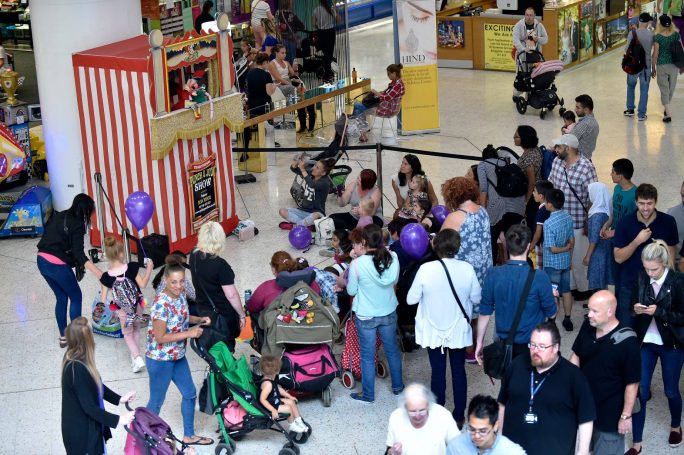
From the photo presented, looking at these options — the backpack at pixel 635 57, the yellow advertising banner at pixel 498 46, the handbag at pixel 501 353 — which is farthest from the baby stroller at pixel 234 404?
the yellow advertising banner at pixel 498 46

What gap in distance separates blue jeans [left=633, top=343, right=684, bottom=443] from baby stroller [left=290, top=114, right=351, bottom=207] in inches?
203

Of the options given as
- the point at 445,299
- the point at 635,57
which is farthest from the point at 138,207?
the point at 635,57

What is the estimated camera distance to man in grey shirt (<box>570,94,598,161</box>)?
10995 millimetres

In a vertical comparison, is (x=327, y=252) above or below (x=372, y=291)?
below

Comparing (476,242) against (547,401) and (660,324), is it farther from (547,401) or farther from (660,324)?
(547,401)

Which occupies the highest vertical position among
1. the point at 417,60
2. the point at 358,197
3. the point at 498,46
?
the point at 417,60

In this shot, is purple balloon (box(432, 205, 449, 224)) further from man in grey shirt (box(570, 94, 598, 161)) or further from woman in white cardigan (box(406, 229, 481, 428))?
man in grey shirt (box(570, 94, 598, 161))

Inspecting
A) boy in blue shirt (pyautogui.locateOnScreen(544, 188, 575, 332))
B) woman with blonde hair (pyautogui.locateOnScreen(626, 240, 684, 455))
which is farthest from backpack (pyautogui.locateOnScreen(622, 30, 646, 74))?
woman with blonde hair (pyautogui.locateOnScreen(626, 240, 684, 455))

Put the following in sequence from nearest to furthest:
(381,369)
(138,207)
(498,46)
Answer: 1. (381,369)
2. (138,207)
3. (498,46)

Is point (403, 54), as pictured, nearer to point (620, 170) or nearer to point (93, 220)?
point (93, 220)

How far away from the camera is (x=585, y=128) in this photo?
11.0m

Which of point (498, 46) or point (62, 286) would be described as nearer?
point (62, 286)

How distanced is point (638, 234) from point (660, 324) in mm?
1062

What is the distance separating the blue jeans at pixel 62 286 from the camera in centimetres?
847
